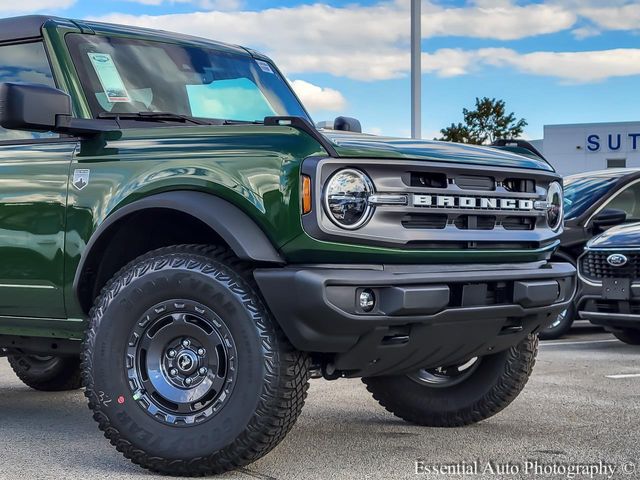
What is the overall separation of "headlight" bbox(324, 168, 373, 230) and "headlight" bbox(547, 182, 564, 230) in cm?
124

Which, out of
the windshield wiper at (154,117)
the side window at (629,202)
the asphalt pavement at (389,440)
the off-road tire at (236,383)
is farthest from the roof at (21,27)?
the side window at (629,202)

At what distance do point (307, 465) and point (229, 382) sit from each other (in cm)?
66

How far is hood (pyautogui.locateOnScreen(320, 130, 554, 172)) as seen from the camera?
454 centimetres

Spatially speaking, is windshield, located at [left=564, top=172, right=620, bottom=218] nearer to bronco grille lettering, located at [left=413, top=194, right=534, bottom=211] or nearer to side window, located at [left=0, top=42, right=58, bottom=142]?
bronco grille lettering, located at [left=413, top=194, right=534, bottom=211]

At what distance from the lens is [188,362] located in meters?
4.59

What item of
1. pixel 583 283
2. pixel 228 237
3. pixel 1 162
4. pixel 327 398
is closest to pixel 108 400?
pixel 228 237

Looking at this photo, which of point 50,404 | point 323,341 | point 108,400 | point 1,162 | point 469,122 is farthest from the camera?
point 469,122

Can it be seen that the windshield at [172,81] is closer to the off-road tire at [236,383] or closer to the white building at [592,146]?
the off-road tire at [236,383]

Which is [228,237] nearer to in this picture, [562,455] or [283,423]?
[283,423]

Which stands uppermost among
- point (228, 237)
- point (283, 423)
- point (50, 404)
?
point (228, 237)

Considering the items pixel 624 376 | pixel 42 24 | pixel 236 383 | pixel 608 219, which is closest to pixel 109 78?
pixel 42 24

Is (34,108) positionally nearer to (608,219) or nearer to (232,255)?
(232,255)

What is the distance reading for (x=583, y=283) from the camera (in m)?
10.0

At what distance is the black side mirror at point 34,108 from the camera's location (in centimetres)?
485
